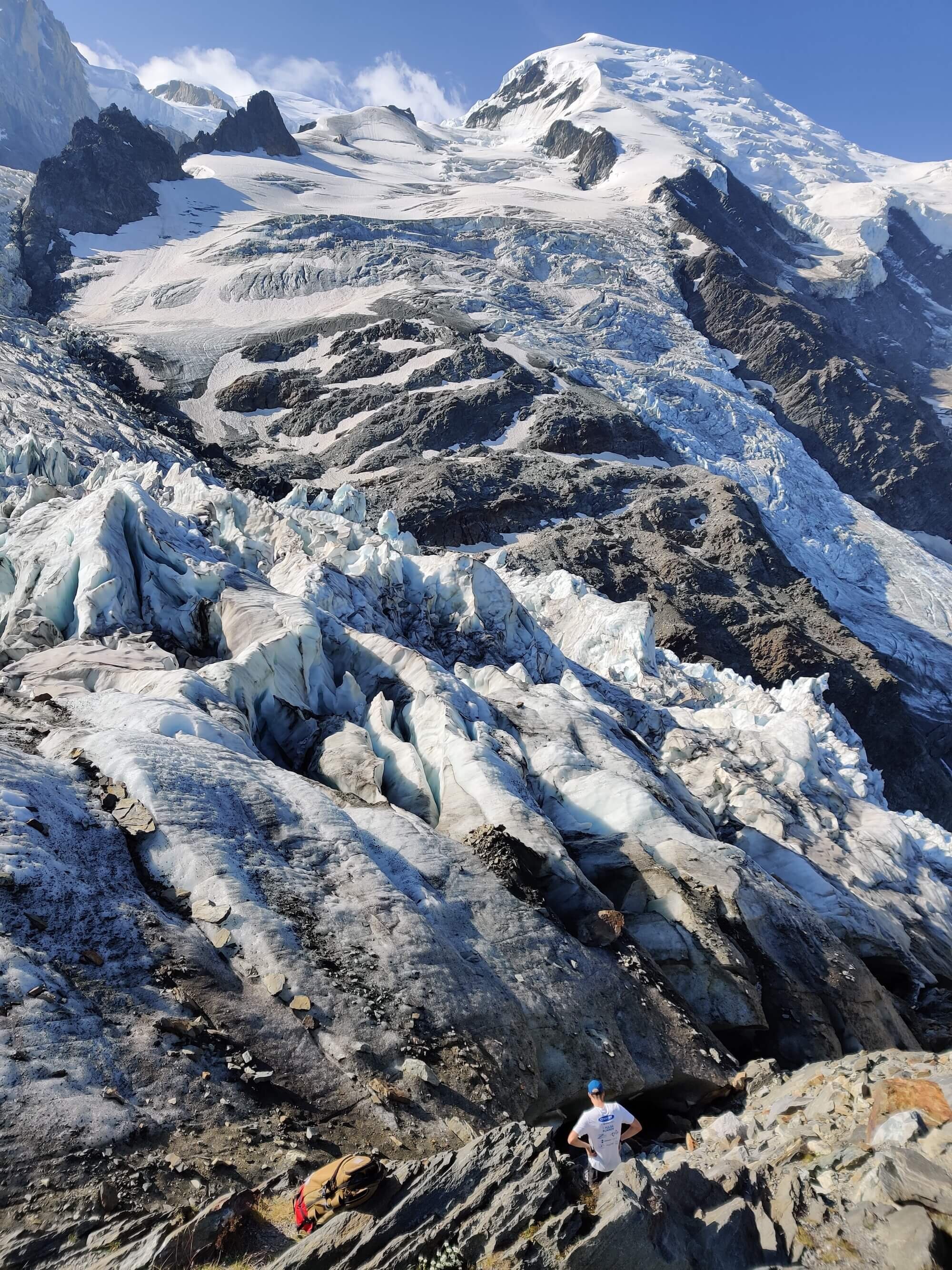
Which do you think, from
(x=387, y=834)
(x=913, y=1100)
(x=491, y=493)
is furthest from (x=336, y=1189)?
(x=491, y=493)

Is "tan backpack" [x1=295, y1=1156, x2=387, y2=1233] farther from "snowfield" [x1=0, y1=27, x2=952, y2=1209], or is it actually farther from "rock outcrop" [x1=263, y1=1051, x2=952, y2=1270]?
"snowfield" [x1=0, y1=27, x2=952, y2=1209]

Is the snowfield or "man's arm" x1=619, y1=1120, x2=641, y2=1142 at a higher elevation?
"man's arm" x1=619, y1=1120, x2=641, y2=1142

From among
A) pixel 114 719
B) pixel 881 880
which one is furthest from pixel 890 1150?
pixel 881 880

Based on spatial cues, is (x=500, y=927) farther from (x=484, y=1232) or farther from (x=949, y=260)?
(x=949, y=260)

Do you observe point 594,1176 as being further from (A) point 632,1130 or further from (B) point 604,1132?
(A) point 632,1130

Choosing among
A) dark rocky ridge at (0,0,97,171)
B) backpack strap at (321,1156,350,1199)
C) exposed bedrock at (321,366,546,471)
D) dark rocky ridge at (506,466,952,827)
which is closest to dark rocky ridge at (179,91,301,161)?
dark rocky ridge at (0,0,97,171)
